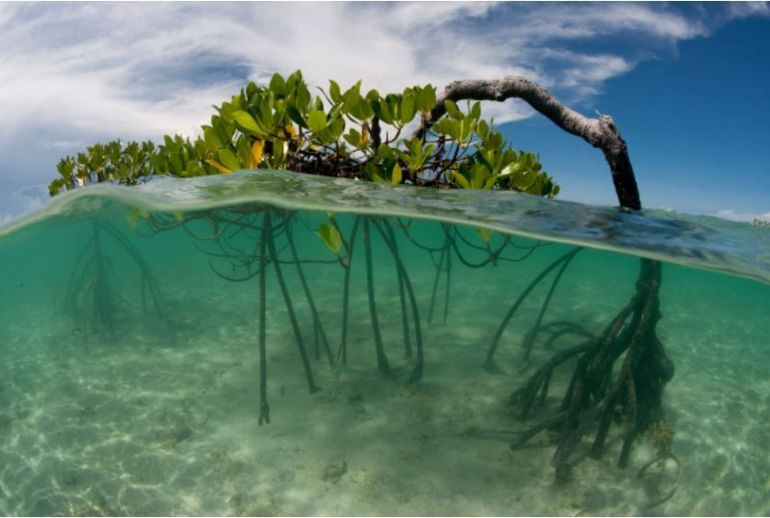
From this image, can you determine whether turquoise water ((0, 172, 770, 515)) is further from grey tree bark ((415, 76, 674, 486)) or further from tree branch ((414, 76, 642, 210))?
tree branch ((414, 76, 642, 210))

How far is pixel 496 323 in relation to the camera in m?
9.76

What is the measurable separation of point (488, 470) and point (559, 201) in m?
4.55

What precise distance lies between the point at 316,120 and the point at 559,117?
3.28 meters

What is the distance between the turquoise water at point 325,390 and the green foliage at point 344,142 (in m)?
0.55

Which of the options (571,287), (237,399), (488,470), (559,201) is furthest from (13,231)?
(571,287)

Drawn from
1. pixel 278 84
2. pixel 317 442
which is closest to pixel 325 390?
pixel 317 442

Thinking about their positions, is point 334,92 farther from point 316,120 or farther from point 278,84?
point 278,84

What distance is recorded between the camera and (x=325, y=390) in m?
6.54

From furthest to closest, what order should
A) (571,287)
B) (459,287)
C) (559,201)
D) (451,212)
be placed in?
(571,287), (459,287), (559,201), (451,212)

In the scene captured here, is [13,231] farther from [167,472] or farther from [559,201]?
[559,201]

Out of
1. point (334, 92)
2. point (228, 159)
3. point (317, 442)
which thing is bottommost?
point (317, 442)

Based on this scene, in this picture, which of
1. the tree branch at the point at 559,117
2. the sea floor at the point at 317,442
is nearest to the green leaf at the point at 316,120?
the tree branch at the point at 559,117

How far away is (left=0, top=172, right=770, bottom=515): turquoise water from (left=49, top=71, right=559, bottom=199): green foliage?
551mm

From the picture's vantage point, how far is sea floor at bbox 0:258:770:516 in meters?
5.32
